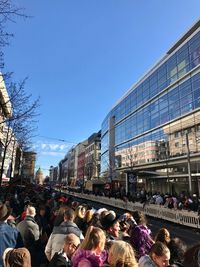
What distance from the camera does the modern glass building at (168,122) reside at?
39.6 metres

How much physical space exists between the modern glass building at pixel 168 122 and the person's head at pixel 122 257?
27.6 metres

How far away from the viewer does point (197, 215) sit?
18.8 metres

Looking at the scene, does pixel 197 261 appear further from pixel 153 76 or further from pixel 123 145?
pixel 123 145

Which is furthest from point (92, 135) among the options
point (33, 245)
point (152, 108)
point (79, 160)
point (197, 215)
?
point (33, 245)

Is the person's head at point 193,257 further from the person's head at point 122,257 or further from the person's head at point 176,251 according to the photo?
the person's head at point 176,251

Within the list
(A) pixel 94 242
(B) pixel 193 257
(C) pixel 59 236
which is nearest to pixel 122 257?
(A) pixel 94 242

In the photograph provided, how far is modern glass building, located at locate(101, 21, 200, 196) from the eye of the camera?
3956 cm

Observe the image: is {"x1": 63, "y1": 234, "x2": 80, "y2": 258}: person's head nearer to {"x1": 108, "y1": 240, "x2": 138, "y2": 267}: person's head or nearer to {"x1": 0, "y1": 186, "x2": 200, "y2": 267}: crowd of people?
{"x1": 0, "y1": 186, "x2": 200, "y2": 267}: crowd of people

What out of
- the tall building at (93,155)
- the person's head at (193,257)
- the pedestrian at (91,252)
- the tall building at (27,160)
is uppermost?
the tall building at (93,155)

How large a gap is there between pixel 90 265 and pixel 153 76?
50.9m

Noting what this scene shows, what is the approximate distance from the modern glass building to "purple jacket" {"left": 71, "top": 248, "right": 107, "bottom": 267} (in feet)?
89.9

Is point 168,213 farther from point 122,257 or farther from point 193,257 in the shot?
point 193,257

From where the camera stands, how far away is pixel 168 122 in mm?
45812

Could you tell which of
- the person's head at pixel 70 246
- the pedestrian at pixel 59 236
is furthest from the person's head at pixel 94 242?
the pedestrian at pixel 59 236
